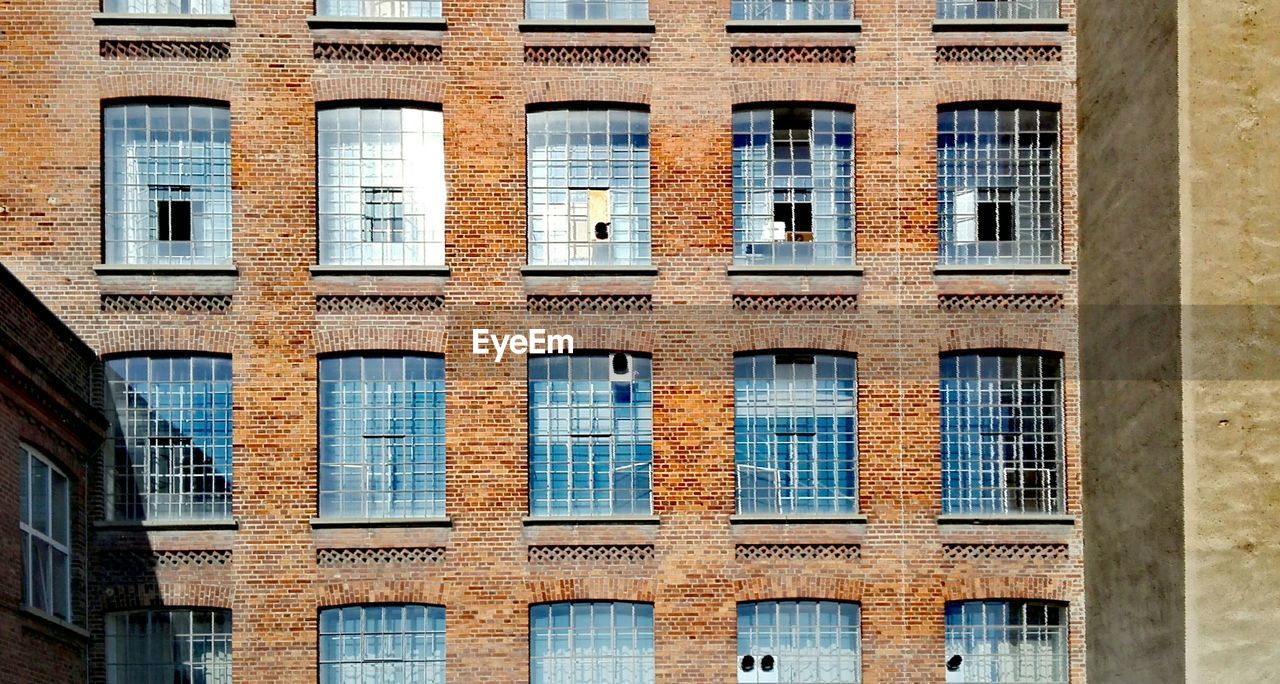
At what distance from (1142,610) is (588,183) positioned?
12593 millimetres

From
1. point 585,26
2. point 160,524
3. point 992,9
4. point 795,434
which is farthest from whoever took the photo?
point 992,9

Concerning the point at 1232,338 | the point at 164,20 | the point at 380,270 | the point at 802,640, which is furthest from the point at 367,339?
the point at 1232,338

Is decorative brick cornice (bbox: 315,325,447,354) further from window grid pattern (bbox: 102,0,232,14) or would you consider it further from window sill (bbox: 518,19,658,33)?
window grid pattern (bbox: 102,0,232,14)

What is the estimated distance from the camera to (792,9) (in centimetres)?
2486

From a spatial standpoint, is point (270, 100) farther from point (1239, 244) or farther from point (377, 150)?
point (1239, 244)

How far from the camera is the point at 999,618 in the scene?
2402cm

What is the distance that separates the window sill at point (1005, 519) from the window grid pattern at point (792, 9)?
6691mm

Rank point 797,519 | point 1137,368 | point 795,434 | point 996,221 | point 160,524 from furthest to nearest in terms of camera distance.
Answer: point 996,221 → point 795,434 → point 797,519 → point 160,524 → point 1137,368

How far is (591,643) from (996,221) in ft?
25.0

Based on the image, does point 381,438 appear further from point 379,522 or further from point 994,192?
point 994,192

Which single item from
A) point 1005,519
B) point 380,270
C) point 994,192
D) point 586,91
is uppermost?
point 586,91

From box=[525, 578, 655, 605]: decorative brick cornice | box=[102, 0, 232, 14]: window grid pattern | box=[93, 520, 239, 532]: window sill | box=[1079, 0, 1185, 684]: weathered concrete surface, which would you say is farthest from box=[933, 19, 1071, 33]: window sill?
box=[93, 520, 239, 532]: window sill

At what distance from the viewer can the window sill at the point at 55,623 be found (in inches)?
806

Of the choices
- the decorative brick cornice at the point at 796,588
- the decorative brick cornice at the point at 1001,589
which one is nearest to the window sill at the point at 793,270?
the decorative brick cornice at the point at 796,588
